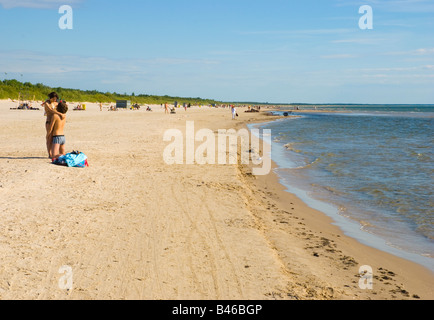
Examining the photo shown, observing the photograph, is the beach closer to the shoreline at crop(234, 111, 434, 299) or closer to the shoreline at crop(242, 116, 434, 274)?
the shoreline at crop(234, 111, 434, 299)

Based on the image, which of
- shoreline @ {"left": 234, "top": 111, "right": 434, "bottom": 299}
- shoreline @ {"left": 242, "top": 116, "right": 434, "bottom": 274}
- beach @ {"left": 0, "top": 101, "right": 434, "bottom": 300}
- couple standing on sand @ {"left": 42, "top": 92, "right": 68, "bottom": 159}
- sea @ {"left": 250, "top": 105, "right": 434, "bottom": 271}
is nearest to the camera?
beach @ {"left": 0, "top": 101, "right": 434, "bottom": 300}

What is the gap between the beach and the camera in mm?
4801

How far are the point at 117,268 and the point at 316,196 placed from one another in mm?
7382

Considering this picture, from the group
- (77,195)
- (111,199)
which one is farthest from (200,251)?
(77,195)

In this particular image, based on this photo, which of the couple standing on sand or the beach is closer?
the beach

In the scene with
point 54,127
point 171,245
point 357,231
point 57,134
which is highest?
point 54,127

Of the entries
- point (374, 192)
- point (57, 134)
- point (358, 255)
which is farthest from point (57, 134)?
point (374, 192)

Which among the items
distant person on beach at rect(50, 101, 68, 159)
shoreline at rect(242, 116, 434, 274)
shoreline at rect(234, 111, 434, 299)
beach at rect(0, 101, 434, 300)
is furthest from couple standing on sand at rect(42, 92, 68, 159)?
shoreline at rect(242, 116, 434, 274)

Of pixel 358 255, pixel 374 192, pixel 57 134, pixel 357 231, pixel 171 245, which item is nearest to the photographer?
pixel 171 245

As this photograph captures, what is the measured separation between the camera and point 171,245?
612cm

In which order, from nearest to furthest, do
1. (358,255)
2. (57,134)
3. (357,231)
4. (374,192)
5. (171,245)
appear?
(171,245), (358,255), (357,231), (374,192), (57,134)

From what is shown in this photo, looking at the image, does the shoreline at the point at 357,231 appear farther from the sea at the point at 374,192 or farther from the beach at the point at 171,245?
the beach at the point at 171,245

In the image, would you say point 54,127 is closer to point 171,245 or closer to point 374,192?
point 171,245

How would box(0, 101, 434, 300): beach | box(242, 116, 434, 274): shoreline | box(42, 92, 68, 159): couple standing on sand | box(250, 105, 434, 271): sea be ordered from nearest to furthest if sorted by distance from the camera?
box(0, 101, 434, 300): beach
box(242, 116, 434, 274): shoreline
box(250, 105, 434, 271): sea
box(42, 92, 68, 159): couple standing on sand
